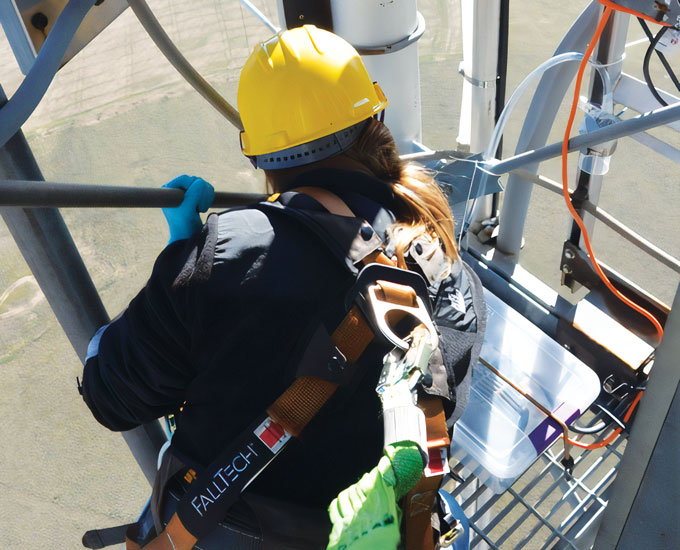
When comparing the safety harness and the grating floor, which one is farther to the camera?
the grating floor

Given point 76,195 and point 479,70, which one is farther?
point 479,70

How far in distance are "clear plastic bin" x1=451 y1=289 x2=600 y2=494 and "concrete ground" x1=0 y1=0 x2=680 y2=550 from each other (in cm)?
169

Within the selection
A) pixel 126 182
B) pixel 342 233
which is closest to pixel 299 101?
pixel 342 233

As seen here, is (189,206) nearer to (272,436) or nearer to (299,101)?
(299,101)

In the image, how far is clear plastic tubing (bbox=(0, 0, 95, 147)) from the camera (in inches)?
46.8

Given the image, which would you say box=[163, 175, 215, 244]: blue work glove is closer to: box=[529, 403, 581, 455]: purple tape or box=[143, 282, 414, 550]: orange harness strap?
box=[143, 282, 414, 550]: orange harness strap

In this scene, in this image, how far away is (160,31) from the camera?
2.05m

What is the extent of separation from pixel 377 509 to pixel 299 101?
36.2 inches

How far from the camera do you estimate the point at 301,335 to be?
1.31 m

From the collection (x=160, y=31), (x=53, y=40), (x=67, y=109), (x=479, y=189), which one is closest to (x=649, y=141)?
(x=479, y=189)

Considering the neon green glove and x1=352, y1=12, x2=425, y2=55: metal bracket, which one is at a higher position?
x1=352, y1=12, x2=425, y2=55: metal bracket

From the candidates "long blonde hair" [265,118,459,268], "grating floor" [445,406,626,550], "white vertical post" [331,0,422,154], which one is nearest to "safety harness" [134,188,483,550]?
"long blonde hair" [265,118,459,268]

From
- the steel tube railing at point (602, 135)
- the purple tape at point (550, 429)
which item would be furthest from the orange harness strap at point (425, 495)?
the steel tube railing at point (602, 135)

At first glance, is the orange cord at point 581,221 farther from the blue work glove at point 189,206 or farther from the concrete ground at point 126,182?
the concrete ground at point 126,182
